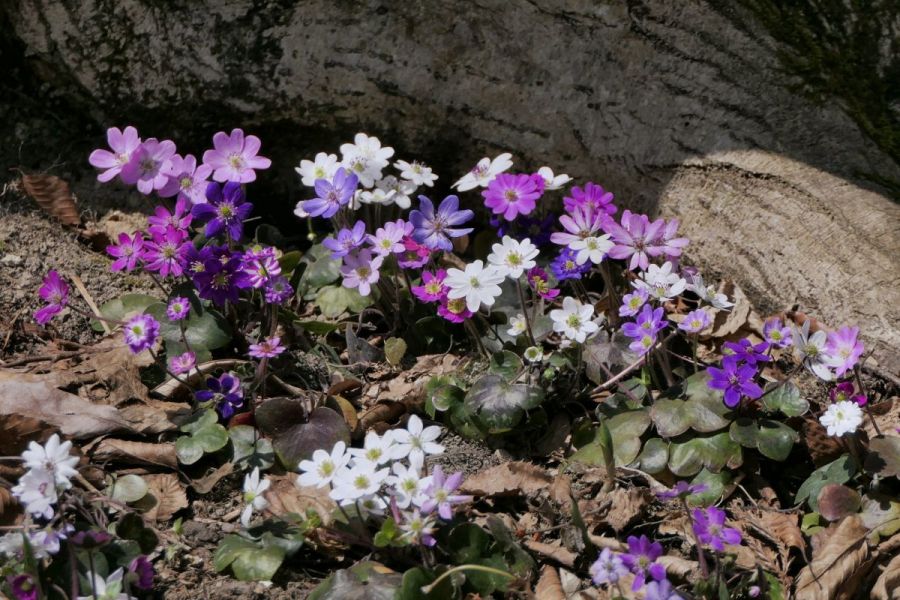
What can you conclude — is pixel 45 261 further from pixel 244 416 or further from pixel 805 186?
pixel 805 186

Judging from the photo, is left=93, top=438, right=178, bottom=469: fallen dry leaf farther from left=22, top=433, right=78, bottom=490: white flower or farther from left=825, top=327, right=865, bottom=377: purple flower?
left=825, top=327, right=865, bottom=377: purple flower

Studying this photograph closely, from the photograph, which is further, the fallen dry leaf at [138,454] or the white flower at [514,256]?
the white flower at [514,256]

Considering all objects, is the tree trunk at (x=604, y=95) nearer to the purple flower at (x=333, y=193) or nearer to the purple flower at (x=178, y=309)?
the purple flower at (x=333, y=193)

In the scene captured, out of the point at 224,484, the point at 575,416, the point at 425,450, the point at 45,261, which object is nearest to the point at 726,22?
the point at 575,416

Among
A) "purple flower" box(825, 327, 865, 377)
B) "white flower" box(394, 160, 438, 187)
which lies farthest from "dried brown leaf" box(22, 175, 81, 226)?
"purple flower" box(825, 327, 865, 377)

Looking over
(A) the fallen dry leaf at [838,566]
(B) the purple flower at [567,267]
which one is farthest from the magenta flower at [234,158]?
(A) the fallen dry leaf at [838,566]

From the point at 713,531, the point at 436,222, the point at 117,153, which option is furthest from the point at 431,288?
the point at 713,531

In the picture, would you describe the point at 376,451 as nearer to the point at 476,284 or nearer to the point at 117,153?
the point at 476,284
